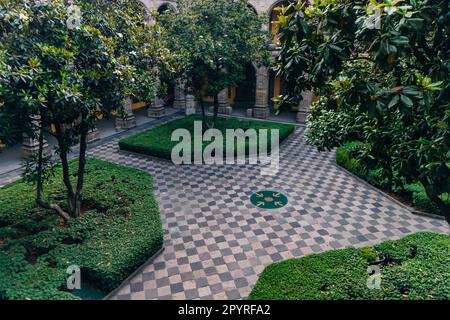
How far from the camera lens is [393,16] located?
4547 millimetres

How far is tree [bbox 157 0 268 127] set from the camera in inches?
580

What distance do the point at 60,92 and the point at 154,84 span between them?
341 cm

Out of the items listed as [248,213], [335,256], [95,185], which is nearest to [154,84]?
[95,185]

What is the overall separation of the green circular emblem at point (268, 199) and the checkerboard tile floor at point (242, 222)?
26cm

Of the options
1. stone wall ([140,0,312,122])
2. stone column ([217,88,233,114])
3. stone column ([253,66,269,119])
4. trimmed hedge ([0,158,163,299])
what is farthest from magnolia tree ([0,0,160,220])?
stone column ([217,88,233,114])

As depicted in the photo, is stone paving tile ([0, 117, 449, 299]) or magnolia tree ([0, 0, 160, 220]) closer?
magnolia tree ([0, 0, 160, 220])

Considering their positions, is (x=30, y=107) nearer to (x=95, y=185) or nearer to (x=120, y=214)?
(x=120, y=214)

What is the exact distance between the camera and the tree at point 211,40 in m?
14.7

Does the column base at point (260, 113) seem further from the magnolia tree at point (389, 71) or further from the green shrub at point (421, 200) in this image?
the magnolia tree at point (389, 71)

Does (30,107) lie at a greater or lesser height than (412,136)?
greater

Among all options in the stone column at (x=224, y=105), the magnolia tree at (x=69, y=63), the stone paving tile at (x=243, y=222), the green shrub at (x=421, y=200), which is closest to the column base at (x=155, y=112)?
the stone column at (x=224, y=105)

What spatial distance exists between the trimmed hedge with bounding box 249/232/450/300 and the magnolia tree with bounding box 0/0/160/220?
5.68 meters

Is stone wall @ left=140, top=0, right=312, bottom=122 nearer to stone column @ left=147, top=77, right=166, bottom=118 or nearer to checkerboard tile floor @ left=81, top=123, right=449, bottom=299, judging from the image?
stone column @ left=147, top=77, right=166, bottom=118

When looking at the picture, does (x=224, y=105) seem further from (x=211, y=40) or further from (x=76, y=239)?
(x=76, y=239)
